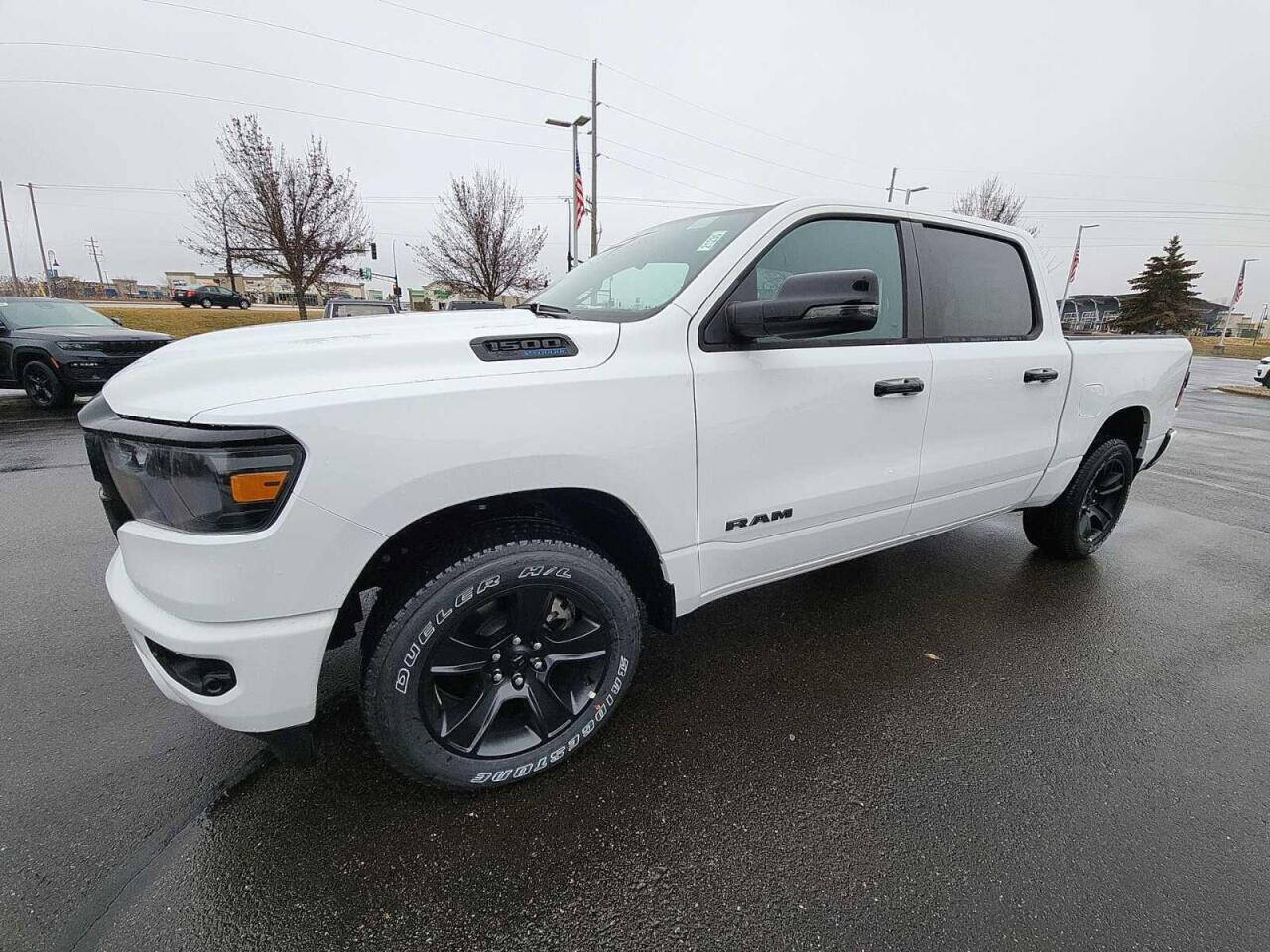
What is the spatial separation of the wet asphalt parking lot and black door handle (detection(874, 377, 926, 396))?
1.23 m

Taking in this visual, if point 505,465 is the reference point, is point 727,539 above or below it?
below

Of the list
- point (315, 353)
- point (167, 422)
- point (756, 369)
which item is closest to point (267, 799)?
point (167, 422)

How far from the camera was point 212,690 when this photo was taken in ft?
4.91

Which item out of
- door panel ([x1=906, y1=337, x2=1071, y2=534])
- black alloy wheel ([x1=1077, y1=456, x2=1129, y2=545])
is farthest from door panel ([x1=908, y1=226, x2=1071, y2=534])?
black alloy wheel ([x1=1077, y1=456, x2=1129, y2=545])

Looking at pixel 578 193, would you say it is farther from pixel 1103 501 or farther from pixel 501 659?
pixel 501 659

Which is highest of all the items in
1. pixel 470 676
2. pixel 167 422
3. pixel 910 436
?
pixel 167 422

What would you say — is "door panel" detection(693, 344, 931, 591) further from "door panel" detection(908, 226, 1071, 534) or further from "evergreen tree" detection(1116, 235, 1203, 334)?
"evergreen tree" detection(1116, 235, 1203, 334)

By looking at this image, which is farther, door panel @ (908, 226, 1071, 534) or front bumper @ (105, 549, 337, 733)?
door panel @ (908, 226, 1071, 534)

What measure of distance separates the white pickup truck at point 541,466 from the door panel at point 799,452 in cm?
1

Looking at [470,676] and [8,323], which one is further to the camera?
[8,323]

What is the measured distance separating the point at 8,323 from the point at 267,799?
10.7 metres

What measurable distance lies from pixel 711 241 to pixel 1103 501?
3.39 m

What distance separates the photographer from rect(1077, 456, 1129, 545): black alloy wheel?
3.71 m

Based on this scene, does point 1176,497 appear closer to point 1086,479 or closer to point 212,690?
point 1086,479
